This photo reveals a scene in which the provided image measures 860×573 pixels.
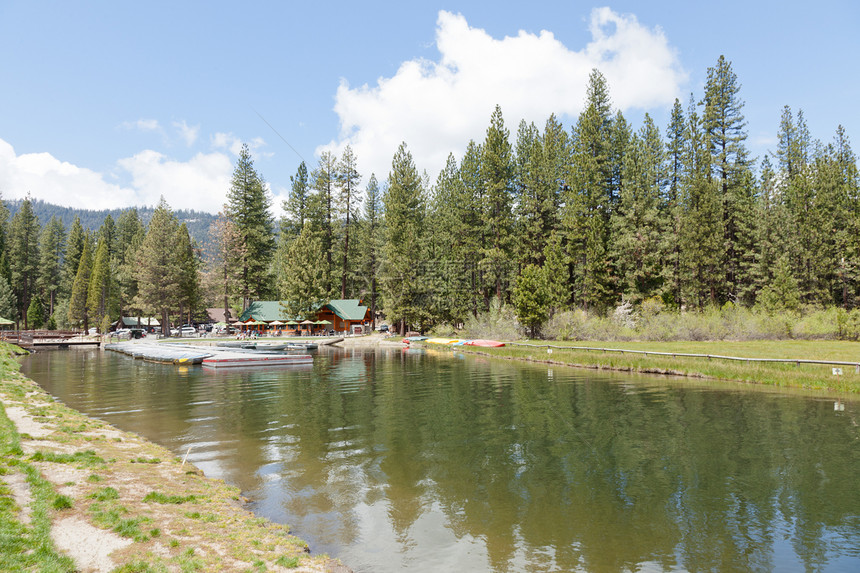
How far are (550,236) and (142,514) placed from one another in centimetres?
5546

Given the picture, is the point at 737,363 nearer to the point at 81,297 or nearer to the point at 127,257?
the point at 81,297

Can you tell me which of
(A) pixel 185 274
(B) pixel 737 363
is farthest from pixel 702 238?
(A) pixel 185 274

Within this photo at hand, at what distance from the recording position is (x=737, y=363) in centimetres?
2772

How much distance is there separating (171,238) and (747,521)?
277 ft

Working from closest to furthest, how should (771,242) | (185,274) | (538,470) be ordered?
(538,470)
(771,242)
(185,274)

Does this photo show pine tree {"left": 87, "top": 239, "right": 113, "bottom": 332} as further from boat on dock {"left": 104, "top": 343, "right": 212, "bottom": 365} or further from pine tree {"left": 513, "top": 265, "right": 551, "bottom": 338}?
pine tree {"left": 513, "top": 265, "right": 551, "bottom": 338}

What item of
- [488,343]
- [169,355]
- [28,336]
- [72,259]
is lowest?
[169,355]

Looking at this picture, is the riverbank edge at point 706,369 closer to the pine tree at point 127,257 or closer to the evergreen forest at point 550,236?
the evergreen forest at point 550,236

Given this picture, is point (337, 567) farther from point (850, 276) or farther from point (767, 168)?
point (767, 168)

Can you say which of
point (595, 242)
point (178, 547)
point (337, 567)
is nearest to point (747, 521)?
point (337, 567)

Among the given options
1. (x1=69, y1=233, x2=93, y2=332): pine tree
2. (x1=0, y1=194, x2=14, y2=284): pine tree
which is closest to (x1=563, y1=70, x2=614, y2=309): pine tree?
(x1=69, y1=233, x2=93, y2=332): pine tree

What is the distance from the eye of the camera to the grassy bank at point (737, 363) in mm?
24031

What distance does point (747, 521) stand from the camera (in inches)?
368

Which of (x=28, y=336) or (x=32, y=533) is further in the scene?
(x=28, y=336)
